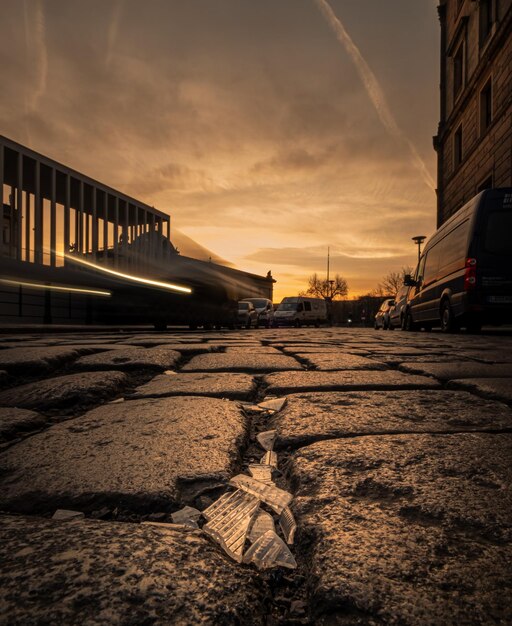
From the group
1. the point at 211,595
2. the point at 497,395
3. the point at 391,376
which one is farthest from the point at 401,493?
the point at 391,376

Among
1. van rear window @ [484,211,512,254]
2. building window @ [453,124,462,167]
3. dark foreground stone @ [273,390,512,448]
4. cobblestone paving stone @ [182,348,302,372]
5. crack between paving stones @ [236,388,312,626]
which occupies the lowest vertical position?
crack between paving stones @ [236,388,312,626]

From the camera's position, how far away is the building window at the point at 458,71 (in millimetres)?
18875

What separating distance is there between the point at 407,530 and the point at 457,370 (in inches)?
95.2

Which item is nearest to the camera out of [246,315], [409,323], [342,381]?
[342,381]

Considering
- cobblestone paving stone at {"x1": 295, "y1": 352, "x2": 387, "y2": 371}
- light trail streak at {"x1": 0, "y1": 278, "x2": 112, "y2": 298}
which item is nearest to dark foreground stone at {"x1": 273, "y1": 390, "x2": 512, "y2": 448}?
cobblestone paving stone at {"x1": 295, "y1": 352, "x2": 387, "y2": 371}

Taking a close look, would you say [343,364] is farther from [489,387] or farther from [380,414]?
[380,414]

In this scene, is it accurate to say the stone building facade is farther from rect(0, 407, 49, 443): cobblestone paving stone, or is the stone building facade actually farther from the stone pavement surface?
rect(0, 407, 49, 443): cobblestone paving stone

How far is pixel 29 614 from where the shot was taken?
1.73 feet

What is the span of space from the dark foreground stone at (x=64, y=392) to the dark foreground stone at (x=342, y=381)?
799 millimetres

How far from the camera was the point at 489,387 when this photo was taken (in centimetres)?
213

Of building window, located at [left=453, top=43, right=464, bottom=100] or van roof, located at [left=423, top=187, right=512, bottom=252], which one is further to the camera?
building window, located at [left=453, top=43, right=464, bottom=100]

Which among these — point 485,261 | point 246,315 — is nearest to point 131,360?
point 485,261

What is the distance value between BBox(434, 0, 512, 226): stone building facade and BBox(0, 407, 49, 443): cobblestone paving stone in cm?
1499

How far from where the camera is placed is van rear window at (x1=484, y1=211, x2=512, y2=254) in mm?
8297
